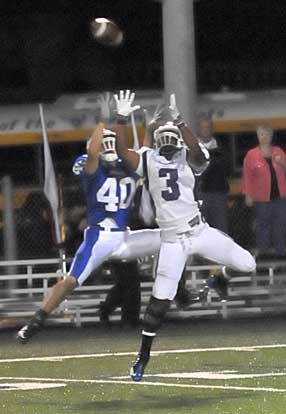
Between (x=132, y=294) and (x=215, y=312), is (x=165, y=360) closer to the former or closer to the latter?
(x=132, y=294)

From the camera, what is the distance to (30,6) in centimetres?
2652

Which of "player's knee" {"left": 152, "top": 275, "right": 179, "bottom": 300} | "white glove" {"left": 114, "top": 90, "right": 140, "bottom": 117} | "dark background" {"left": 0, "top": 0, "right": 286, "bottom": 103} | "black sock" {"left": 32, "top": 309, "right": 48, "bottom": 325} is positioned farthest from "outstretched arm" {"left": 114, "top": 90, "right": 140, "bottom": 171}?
"dark background" {"left": 0, "top": 0, "right": 286, "bottom": 103}

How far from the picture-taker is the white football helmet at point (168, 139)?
1170 centimetres

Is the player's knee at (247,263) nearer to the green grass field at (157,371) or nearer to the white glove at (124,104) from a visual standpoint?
the green grass field at (157,371)

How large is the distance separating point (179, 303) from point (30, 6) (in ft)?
44.9

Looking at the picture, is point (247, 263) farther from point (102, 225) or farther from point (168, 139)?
point (102, 225)

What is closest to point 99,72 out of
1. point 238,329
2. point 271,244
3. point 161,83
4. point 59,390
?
point 161,83

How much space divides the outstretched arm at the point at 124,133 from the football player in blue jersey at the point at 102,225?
2.58ft

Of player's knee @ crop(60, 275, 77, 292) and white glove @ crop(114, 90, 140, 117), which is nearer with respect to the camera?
white glove @ crop(114, 90, 140, 117)

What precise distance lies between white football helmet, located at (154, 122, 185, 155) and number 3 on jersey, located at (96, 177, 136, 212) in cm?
220

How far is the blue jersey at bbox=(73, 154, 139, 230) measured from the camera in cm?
1384

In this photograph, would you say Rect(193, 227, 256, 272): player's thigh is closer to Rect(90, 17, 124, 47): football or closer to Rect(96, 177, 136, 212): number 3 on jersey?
Rect(96, 177, 136, 212): number 3 on jersey

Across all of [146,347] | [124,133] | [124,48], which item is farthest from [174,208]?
[124,48]

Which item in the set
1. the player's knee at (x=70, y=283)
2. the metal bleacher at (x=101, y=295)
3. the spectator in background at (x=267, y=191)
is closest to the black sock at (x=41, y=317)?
A: the player's knee at (x=70, y=283)
